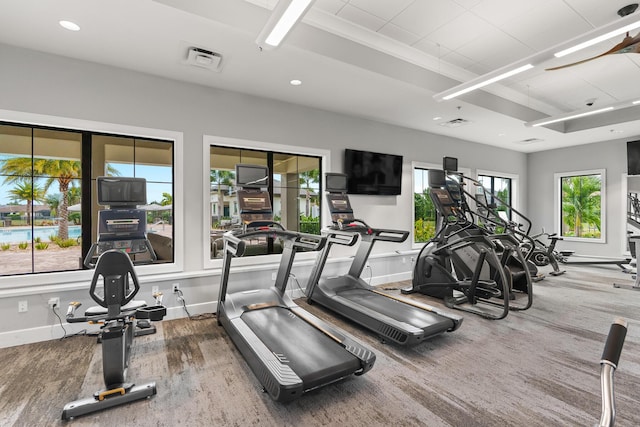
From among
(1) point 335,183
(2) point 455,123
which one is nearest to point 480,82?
(1) point 335,183

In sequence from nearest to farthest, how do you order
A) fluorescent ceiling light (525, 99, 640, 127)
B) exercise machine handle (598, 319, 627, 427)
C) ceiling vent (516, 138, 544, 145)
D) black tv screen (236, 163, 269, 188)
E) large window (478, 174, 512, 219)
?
exercise machine handle (598, 319, 627, 427) < black tv screen (236, 163, 269, 188) < fluorescent ceiling light (525, 99, 640, 127) < ceiling vent (516, 138, 544, 145) < large window (478, 174, 512, 219)

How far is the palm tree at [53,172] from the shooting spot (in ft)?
10.8

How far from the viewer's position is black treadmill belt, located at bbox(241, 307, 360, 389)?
2.23m

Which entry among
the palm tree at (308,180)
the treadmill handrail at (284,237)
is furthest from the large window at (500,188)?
the treadmill handrail at (284,237)

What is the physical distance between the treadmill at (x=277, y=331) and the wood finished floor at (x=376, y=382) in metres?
0.18

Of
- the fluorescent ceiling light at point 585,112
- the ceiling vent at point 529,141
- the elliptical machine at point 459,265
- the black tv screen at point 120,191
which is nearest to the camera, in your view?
the black tv screen at point 120,191

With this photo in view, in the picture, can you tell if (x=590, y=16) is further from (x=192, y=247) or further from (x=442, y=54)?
(x=192, y=247)

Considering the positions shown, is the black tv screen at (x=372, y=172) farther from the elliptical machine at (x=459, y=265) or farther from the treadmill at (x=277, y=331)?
the treadmill at (x=277, y=331)

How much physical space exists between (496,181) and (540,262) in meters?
2.55

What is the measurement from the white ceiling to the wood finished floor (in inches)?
117

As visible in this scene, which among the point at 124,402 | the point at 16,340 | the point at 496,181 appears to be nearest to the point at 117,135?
the point at 16,340

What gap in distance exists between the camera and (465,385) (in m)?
2.40

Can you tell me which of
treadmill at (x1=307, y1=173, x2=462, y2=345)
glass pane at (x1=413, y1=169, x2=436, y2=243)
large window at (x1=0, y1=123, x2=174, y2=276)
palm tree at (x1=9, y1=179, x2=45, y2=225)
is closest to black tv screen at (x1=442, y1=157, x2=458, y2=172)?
glass pane at (x1=413, y1=169, x2=436, y2=243)

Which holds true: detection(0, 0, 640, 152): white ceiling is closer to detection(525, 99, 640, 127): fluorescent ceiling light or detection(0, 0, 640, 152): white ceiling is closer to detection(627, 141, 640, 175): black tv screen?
detection(525, 99, 640, 127): fluorescent ceiling light
